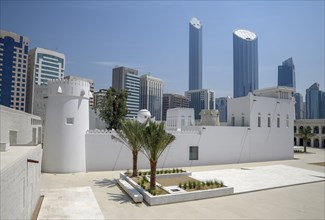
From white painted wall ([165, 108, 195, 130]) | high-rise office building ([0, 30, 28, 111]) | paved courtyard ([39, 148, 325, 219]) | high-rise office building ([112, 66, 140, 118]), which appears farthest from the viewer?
high-rise office building ([112, 66, 140, 118])

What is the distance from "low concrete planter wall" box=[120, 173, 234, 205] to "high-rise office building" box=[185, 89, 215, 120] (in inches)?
4914

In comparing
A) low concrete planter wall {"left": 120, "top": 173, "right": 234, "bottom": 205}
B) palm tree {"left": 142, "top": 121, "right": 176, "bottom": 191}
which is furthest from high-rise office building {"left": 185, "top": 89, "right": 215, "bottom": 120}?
palm tree {"left": 142, "top": 121, "right": 176, "bottom": 191}

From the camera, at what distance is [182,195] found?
38.8 feet

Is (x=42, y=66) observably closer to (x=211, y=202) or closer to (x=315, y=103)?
(x=211, y=202)

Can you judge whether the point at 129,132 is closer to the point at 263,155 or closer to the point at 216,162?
the point at 216,162

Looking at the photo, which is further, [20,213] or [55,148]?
[55,148]

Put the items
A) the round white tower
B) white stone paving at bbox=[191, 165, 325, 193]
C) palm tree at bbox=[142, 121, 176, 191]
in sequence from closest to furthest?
palm tree at bbox=[142, 121, 176, 191] < white stone paving at bbox=[191, 165, 325, 193] < the round white tower

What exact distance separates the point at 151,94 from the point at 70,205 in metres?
121

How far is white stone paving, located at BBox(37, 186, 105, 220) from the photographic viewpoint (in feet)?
31.1

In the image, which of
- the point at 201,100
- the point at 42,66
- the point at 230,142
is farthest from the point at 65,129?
the point at 201,100

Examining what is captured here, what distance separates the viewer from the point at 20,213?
6.25m

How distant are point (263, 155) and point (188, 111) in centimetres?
1311

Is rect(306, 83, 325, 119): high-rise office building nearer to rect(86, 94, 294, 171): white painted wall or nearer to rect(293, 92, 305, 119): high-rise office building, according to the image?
rect(293, 92, 305, 119): high-rise office building

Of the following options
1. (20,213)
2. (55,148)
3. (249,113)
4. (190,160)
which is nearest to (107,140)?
(55,148)
